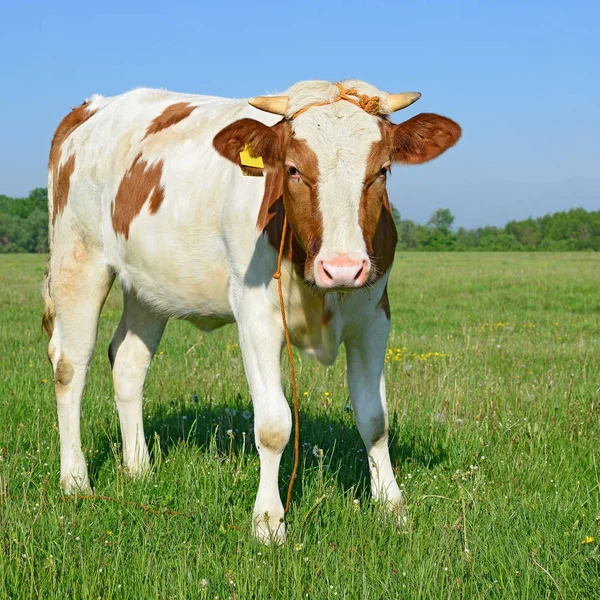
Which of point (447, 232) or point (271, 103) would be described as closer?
point (271, 103)

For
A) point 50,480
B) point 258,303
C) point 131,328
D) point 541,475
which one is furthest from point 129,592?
point 131,328

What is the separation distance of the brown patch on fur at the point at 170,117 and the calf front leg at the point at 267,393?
1.71 metres

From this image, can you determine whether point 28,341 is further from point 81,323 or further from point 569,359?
point 569,359

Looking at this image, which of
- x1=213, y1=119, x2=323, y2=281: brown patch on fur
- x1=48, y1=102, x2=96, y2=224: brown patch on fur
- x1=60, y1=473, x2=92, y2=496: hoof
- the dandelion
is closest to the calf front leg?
x1=213, y1=119, x2=323, y2=281: brown patch on fur

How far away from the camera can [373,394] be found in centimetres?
472

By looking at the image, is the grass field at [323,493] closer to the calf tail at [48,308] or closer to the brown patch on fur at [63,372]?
the brown patch on fur at [63,372]

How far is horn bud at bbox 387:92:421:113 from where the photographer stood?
4.15 m

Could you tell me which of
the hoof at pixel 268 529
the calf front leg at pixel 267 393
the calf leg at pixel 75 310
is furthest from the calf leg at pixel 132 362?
the hoof at pixel 268 529

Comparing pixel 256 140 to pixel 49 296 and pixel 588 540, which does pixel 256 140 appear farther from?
pixel 49 296

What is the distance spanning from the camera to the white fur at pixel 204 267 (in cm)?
399

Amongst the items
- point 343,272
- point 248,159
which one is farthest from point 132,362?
point 343,272

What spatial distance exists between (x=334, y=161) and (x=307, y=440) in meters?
2.53

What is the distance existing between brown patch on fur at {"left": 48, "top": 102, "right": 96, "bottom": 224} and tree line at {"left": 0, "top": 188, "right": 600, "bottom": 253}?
8097 cm

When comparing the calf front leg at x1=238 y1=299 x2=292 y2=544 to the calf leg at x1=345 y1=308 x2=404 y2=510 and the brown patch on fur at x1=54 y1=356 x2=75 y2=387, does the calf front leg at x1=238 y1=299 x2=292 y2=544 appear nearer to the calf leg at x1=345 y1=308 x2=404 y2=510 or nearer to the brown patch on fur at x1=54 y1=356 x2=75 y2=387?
the calf leg at x1=345 y1=308 x2=404 y2=510
